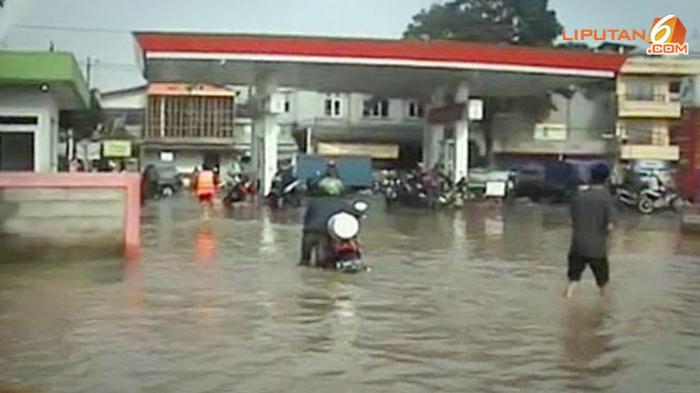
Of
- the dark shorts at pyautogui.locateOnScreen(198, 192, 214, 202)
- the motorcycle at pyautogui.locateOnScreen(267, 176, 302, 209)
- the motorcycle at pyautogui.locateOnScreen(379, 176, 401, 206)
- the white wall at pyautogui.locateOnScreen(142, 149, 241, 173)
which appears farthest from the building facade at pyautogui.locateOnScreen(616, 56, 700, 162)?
the dark shorts at pyautogui.locateOnScreen(198, 192, 214, 202)

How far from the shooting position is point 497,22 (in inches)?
2771

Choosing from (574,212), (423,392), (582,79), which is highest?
(582,79)

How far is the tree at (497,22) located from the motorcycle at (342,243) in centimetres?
5574

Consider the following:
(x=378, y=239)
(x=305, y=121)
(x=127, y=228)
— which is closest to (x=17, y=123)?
(x=378, y=239)

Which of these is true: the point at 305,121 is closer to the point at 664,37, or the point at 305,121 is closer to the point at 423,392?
the point at 664,37

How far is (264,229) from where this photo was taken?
24188 millimetres

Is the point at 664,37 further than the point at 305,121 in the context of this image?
No

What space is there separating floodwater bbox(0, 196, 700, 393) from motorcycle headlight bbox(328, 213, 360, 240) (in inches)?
21.4

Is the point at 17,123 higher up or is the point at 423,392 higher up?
the point at 17,123

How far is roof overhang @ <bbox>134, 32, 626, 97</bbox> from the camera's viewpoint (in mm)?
35344

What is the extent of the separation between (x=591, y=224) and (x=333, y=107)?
53.9m

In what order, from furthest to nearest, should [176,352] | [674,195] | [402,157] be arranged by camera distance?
[402,157] → [674,195] → [176,352]

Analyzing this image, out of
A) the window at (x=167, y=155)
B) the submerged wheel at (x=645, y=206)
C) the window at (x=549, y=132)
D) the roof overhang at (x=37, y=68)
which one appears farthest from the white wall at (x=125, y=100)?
the roof overhang at (x=37, y=68)

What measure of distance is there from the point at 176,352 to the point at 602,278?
5.32 metres
